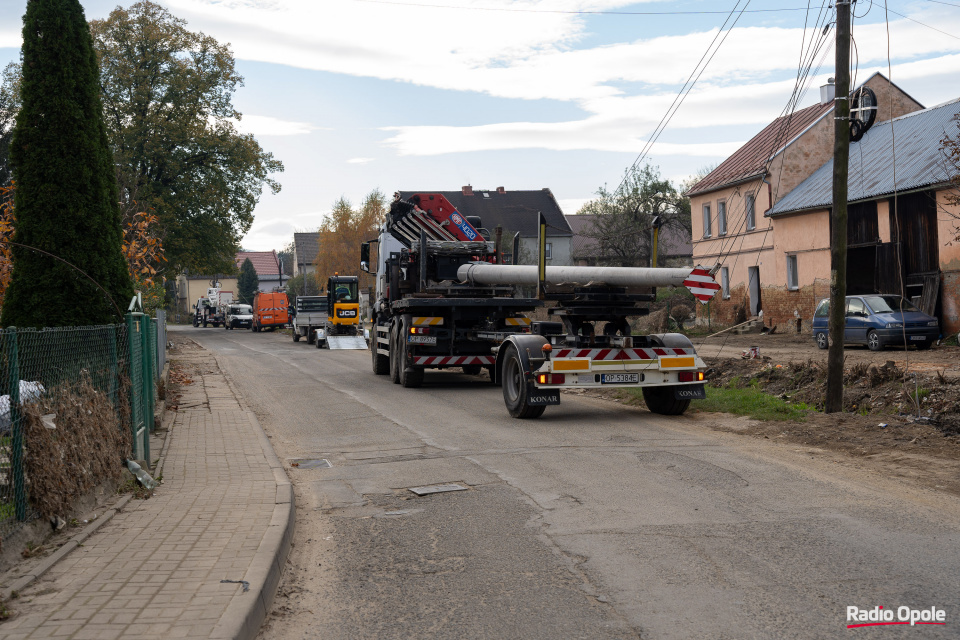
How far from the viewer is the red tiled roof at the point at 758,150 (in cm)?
3509

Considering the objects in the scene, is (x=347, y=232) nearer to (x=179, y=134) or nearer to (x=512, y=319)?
(x=179, y=134)

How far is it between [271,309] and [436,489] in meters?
52.1

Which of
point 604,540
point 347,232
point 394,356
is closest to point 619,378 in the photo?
point 604,540

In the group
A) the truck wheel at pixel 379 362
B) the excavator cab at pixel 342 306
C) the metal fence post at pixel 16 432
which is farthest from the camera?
the excavator cab at pixel 342 306

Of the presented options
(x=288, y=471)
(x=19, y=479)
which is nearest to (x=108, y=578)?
(x=19, y=479)

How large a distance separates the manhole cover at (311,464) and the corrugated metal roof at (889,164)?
19.5 meters

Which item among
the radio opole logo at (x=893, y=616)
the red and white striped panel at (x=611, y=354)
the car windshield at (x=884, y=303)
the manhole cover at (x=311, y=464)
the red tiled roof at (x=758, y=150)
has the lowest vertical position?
the manhole cover at (x=311, y=464)

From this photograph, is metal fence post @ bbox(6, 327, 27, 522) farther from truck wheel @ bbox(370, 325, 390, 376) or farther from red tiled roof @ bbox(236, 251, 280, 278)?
red tiled roof @ bbox(236, 251, 280, 278)

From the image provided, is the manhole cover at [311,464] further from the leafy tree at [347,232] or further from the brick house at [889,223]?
the leafy tree at [347,232]

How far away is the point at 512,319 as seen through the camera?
17016 millimetres

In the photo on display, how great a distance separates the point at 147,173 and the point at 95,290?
40.1 m

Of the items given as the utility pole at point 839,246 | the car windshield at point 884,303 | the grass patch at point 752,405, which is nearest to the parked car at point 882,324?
the car windshield at point 884,303

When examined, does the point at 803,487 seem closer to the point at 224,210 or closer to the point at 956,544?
the point at 956,544

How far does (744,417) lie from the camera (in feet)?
39.2
